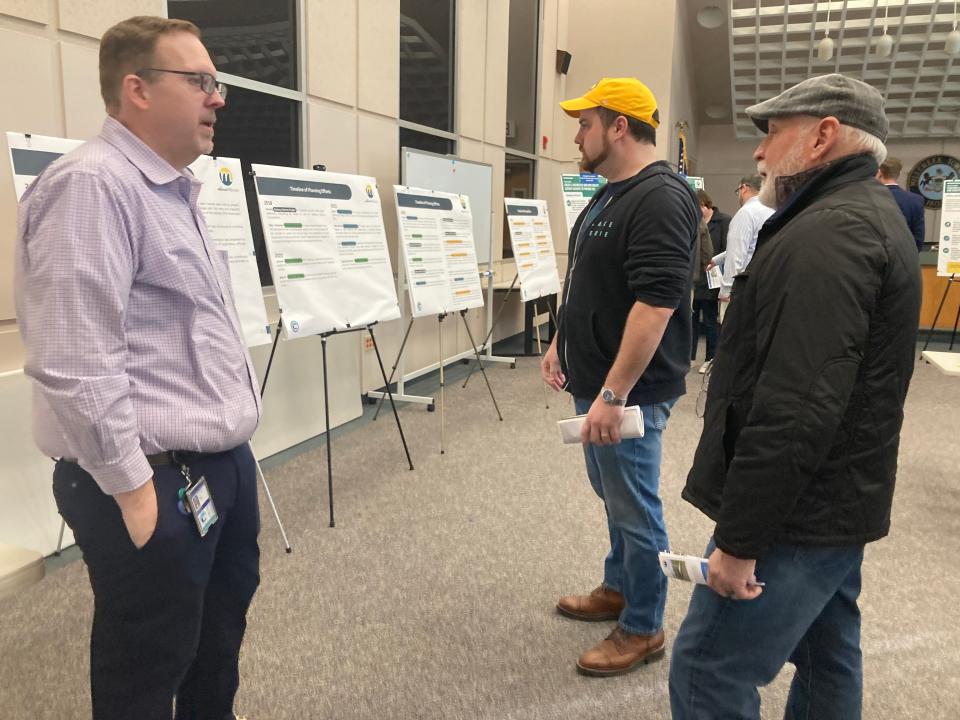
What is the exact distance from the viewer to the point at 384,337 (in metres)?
4.73

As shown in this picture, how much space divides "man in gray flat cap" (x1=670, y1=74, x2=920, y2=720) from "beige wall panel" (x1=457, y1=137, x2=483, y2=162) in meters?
4.68

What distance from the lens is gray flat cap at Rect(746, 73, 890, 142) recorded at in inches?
41.5

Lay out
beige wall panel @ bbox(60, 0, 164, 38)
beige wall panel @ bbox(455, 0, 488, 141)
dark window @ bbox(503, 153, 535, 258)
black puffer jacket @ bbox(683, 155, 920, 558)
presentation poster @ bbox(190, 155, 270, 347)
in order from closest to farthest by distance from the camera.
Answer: black puffer jacket @ bbox(683, 155, 920, 558) < beige wall panel @ bbox(60, 0, 164, 38) < presentation poster @ bbox(190, 155, 270, 347) < beige wall panel @ bbox(455, 0, 488, 141) < dark window @ bbox(503, 153, 535, 258)

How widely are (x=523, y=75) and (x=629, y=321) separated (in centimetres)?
631

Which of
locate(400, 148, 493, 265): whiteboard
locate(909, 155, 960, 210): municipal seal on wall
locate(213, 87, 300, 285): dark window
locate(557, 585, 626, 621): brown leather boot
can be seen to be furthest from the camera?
A: locate(909, 155, 960, 210): municipal seal on wall

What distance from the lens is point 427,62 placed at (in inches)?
214

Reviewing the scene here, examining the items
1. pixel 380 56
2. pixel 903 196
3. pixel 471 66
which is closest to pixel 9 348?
pixel 380 56

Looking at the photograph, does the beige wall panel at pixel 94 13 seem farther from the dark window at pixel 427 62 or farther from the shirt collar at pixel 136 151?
the dark window at pixel 427 62

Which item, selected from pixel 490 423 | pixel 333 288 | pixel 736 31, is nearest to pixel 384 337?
pixel 490 423

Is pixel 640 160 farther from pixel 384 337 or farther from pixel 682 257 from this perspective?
pixel 384 337

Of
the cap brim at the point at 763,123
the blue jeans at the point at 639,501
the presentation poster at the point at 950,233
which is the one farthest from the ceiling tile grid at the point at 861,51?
the cap brim at the point at 763,123

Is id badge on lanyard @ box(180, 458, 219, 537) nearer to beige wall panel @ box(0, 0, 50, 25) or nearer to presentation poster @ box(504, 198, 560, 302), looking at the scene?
beige wall panel @ box(0, 0, 50, 25)

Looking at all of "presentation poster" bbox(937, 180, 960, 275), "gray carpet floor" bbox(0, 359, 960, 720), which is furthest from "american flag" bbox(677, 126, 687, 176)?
"gray carpet floor" bbox(0, 359, 960, 720)

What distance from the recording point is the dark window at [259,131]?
142 inches
